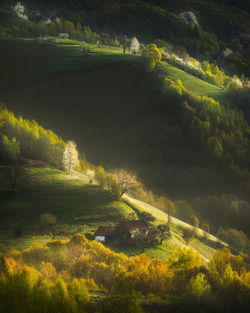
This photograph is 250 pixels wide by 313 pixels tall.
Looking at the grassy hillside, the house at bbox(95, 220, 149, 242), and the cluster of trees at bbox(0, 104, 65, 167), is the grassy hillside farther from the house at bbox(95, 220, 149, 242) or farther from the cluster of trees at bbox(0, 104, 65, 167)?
the cluster of trees at bbox(0, 104, 65, 167)

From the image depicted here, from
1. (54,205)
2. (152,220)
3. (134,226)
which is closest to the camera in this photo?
(134,226)

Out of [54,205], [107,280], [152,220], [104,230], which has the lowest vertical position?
[107,280]

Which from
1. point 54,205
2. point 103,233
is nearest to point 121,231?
point 103,233

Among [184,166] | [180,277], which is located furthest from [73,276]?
[184,166]

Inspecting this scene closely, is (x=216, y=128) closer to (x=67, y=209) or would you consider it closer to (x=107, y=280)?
(x=67, y=209)

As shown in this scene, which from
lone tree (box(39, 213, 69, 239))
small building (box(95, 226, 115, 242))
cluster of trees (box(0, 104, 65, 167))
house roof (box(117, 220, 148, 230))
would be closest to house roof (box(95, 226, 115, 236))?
small building (box(95, 226, 115, 242))

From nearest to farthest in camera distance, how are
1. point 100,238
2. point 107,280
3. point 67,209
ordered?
1. point 107,280
2. point 100,238
3. point 67,209

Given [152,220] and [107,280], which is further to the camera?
[152,220]
